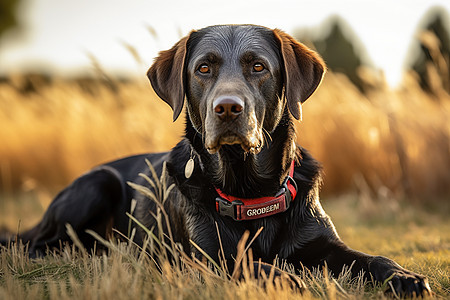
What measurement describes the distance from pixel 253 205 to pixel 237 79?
70 cm

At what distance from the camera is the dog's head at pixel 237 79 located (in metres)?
2.50

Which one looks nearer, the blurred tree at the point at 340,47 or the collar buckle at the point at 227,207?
the collar buckle at the point at 227,207

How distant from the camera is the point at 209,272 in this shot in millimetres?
2174

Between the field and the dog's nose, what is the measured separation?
0.92 m

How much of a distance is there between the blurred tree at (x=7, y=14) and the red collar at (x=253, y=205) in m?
34.0

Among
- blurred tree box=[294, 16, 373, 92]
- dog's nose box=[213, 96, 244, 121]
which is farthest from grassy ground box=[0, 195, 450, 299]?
blurred tree box=[294, 16, 373, 92]

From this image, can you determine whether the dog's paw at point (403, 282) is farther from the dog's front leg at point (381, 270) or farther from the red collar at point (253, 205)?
the red collar at point (253, 205)

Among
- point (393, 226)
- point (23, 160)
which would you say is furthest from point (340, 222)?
point (23, 160)

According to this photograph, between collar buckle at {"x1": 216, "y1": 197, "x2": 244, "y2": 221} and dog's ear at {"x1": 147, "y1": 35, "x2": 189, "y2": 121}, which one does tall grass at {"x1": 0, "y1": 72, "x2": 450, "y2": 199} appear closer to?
dog's ear at {"x1": 147, "y1": 35, "x2": 189, "y2": 121}

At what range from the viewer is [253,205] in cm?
276

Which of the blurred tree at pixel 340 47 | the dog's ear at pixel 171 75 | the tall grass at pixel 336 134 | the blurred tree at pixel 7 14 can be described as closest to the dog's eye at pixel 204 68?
the dog's ear at pixel 171 75

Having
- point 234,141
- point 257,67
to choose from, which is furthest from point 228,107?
point 257,67

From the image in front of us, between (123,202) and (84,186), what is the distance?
32 cm

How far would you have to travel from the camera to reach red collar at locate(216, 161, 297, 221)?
275cm
